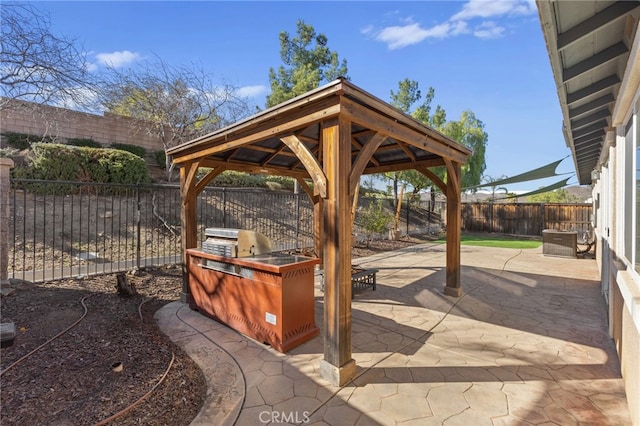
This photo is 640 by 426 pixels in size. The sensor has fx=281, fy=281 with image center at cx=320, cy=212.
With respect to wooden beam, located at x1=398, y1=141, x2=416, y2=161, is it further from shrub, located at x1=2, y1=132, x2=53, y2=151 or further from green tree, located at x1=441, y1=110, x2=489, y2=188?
green tree, located at x1=441, y1=110, x2=489, y2=188

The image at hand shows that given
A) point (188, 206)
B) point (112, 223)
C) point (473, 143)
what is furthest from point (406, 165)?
point (473, 143)

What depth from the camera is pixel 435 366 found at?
2.67 metres

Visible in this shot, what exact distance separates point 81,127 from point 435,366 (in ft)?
46.4

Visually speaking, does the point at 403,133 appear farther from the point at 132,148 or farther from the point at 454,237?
the point at 132,148

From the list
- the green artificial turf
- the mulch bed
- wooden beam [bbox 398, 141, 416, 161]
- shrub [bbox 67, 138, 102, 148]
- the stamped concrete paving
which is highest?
shrub [bbox 67, 138, 102, 148]

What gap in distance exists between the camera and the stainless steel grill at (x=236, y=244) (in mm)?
3434

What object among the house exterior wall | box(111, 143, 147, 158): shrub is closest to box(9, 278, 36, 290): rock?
the house exterior wall

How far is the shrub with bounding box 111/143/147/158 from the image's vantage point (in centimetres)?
1147

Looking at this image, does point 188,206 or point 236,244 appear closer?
point 236,244

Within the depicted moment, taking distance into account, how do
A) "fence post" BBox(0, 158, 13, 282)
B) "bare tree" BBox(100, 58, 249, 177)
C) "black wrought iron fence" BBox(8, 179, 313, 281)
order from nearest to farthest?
1. "fence post" BBox(0, 158, 13, 282)
2. "black wrought iron fence" BBox(8, 179, 313, 281)
3. "bare tree" BBox(100, 58, 249, 177)

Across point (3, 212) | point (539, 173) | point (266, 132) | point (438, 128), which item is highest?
point (438, 128)

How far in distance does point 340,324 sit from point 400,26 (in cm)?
576

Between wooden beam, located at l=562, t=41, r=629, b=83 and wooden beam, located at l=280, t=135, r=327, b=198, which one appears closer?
wooden beam, located at l=562, t=41, r=629, b=83

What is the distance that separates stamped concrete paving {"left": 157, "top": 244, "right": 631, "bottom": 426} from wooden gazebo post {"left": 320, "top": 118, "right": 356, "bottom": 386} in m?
0.22
